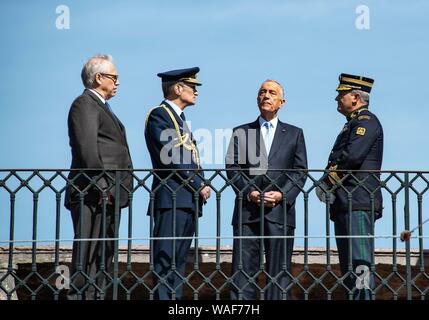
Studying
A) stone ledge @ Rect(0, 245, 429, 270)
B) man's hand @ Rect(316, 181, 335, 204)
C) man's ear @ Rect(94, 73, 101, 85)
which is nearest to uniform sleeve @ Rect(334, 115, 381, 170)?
man's hand @ Rect(316, 181, 335, 204)

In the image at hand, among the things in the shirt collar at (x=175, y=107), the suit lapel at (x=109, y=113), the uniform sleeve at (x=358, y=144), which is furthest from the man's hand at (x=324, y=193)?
the suit lapel at (x=109, y=113)

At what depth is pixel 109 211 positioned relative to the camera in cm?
1628

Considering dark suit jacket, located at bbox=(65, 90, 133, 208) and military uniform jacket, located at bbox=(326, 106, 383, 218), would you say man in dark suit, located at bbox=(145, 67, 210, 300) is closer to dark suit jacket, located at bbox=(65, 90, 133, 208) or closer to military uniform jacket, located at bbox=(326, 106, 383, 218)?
dark suit jacket, located at bbox=(65, 90, 133, 208)

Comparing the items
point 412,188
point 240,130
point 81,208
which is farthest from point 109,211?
point 412,188

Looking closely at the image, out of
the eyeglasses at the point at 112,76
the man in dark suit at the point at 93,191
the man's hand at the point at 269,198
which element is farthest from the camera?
the eyeglasses at the point at 112,76

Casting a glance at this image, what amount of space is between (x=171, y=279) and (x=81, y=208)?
974 mm

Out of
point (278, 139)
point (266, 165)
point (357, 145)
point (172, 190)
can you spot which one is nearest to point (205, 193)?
point (172, 190)

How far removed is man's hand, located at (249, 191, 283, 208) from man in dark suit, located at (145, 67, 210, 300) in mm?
400

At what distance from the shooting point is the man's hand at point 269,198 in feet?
53.7

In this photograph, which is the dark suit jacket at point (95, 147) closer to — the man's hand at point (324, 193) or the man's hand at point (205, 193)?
the man's hand at point (205, 193)

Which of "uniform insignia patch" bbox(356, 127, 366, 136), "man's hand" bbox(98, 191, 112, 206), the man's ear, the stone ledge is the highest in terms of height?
the man's ear

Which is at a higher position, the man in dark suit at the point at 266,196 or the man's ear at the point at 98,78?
the man's ear at the point at 98,78

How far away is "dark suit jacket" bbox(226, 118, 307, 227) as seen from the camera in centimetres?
1637
